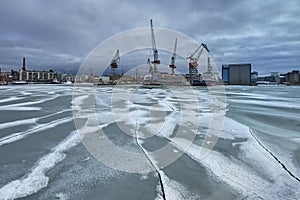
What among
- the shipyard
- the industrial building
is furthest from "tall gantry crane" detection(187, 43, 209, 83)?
the industrial building

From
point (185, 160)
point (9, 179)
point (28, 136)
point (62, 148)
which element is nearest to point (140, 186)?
point (185, 160)

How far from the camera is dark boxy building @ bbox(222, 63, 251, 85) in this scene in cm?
5434

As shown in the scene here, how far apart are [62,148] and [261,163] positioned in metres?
2.50

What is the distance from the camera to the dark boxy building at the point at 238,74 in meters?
54.3

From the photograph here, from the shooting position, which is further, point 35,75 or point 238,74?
point 35,75

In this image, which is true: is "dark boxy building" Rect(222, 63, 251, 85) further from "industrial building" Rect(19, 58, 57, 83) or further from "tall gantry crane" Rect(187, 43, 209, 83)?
"industrial building" Rect(19, 58, 57, 83)

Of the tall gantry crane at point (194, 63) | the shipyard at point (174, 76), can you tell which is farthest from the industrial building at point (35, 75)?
the tall gantry crane at point (194, 63)

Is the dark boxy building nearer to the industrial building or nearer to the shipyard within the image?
the shipyard

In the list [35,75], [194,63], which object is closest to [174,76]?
[194,63]

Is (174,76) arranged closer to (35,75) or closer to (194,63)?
(194,63)

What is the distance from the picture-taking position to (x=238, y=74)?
185ft

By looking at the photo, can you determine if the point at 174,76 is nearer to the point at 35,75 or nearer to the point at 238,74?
the point at 238,74

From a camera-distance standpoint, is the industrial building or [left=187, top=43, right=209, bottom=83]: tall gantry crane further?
the industrial building

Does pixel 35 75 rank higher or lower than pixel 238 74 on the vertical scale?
higher
